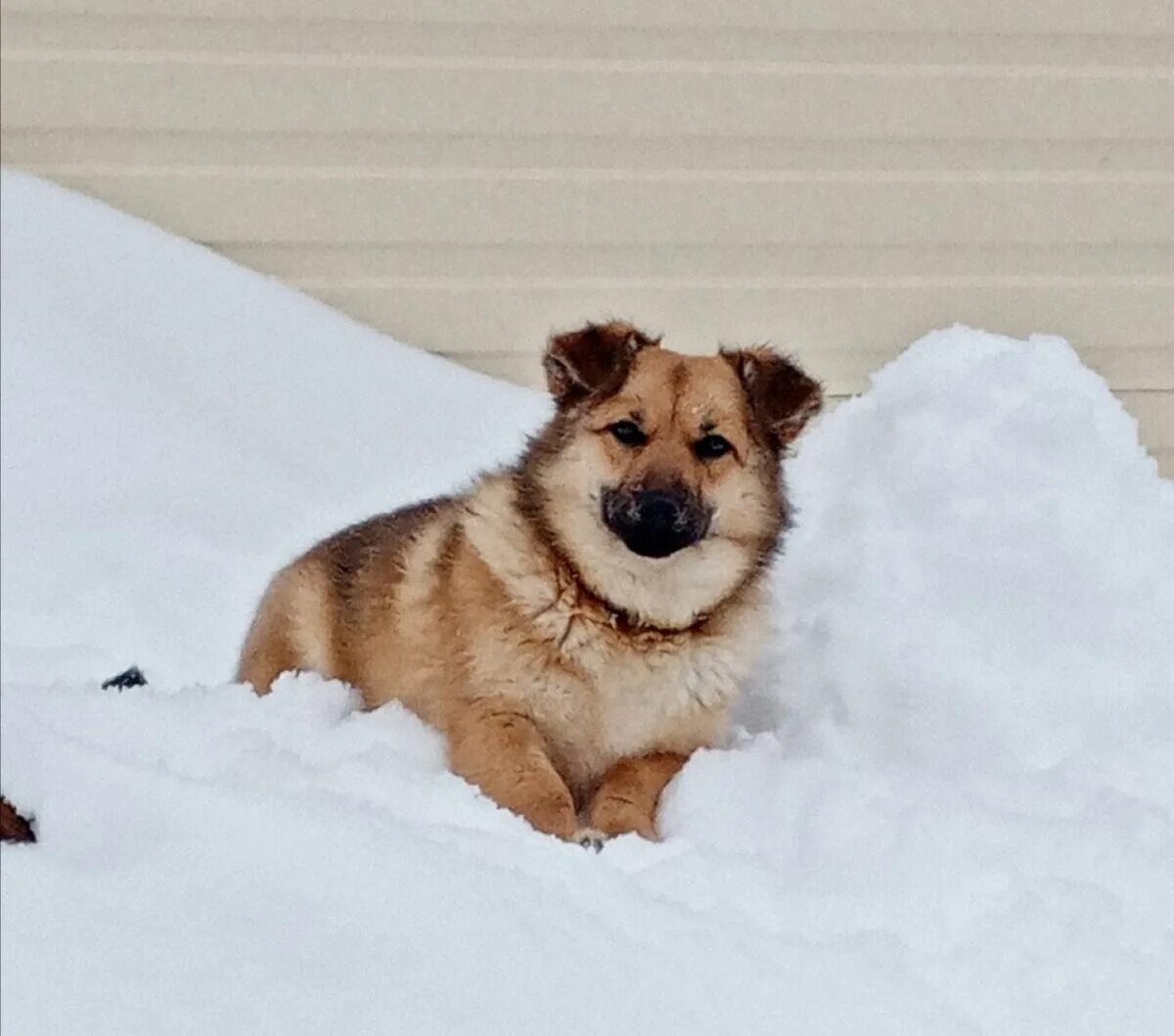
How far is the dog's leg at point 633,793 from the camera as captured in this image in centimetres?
326

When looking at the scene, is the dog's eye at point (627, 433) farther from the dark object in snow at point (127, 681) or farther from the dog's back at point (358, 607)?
the dark object in snow at point (127, 681)

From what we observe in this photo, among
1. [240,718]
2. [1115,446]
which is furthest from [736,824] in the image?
[1115,446]

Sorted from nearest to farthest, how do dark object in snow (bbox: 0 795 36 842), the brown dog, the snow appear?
the snow → dark object in snow (bbox: 0 795 36 842) → the brown dog

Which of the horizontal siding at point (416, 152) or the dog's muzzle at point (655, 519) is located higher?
the horizontal siding at point (416, 152)

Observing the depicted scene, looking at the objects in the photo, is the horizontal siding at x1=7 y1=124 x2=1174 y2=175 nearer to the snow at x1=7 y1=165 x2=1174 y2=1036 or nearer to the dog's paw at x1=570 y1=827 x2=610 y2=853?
the snow at x1=7 y1=165 x2=1174 y2=1036

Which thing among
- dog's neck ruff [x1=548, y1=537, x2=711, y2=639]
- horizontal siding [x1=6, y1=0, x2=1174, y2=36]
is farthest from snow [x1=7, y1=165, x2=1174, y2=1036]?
horizontal siding [x1=6, y1=0, x2=1174, y2=36]

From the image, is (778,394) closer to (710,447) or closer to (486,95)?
(710,447)

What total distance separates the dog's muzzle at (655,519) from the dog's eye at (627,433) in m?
0.13

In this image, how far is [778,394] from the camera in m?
3.63

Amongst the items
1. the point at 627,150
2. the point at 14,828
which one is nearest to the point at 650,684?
the point at 14,828

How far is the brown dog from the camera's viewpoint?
11.1 ft

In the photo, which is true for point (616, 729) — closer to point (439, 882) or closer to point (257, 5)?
point (439, 882)

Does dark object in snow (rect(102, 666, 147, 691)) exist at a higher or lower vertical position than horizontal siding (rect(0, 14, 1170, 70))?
lower

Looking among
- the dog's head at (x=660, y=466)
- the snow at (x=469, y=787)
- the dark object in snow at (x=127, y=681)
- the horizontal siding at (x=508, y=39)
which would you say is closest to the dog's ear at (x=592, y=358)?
the dog's head at (x=660, y=466)
